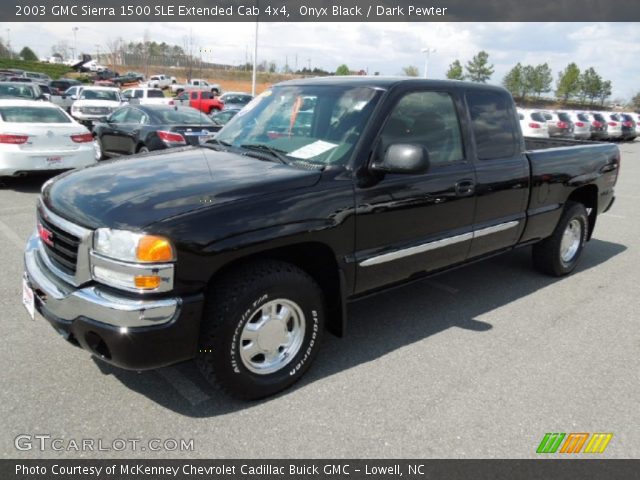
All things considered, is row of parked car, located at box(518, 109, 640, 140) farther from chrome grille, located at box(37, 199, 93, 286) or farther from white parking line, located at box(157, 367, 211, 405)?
chrome grille, located at box(37, 199, 93, 286)

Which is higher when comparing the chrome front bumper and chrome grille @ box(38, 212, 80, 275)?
chrome grille @ box(38, 212, 80, 275)

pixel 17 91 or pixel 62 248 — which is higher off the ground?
pixel 17 91

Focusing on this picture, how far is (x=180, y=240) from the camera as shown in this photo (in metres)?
2.50

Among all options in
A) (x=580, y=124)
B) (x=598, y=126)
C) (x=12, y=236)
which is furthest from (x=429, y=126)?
(x=598, y=126)

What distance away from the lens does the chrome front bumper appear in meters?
2.47

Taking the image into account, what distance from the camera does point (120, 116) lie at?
11.1 m

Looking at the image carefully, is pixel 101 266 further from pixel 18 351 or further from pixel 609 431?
pixel 609 431

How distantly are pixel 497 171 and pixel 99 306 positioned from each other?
316 cm

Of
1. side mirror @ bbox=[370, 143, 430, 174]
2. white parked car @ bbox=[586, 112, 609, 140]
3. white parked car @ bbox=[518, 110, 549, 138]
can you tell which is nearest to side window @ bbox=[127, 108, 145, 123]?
side mirror @ bbox=[370, 143, 430, 174]

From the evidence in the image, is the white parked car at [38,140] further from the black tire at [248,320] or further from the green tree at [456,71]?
the green tree at [456,71]

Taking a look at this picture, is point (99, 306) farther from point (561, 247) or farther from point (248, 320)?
point (561, 247)

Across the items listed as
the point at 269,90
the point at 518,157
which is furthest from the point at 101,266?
the point at 518,157

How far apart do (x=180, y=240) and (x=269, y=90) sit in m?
2.19
